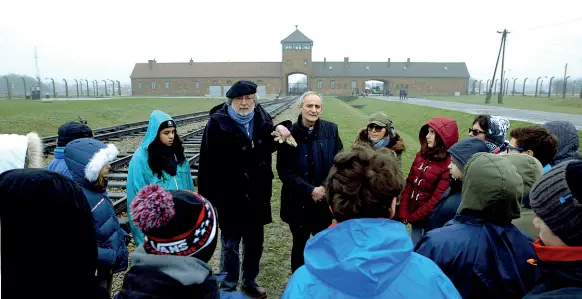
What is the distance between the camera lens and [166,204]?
5.16 feet

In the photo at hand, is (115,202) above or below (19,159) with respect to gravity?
below

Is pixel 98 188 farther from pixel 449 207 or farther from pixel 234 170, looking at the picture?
pixel 449 207

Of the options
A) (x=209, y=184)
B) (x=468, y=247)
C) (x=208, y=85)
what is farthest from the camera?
(x=208, y=85)

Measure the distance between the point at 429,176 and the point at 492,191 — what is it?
5.33ft

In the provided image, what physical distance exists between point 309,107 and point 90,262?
2402 mm

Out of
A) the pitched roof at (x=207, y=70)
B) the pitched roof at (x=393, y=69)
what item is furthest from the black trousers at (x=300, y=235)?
the pitched roof at (x=393, y=69)

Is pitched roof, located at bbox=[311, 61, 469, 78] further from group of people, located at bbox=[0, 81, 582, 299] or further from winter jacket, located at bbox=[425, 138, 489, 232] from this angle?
winter jacket, located at bbox=[425, 138, 489, 232]

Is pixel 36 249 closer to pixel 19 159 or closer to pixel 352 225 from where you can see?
pixel 19 159

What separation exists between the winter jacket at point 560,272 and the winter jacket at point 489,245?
0.47 m

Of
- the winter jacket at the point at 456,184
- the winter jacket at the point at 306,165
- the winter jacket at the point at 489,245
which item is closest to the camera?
the winter jacket at the point at 489,245

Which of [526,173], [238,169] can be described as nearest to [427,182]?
[526,173]

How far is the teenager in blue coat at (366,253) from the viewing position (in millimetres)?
1392

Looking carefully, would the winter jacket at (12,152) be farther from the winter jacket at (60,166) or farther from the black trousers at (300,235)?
the black trousers at (300,235)

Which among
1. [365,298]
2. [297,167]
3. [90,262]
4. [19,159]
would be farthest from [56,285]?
[297,167]
